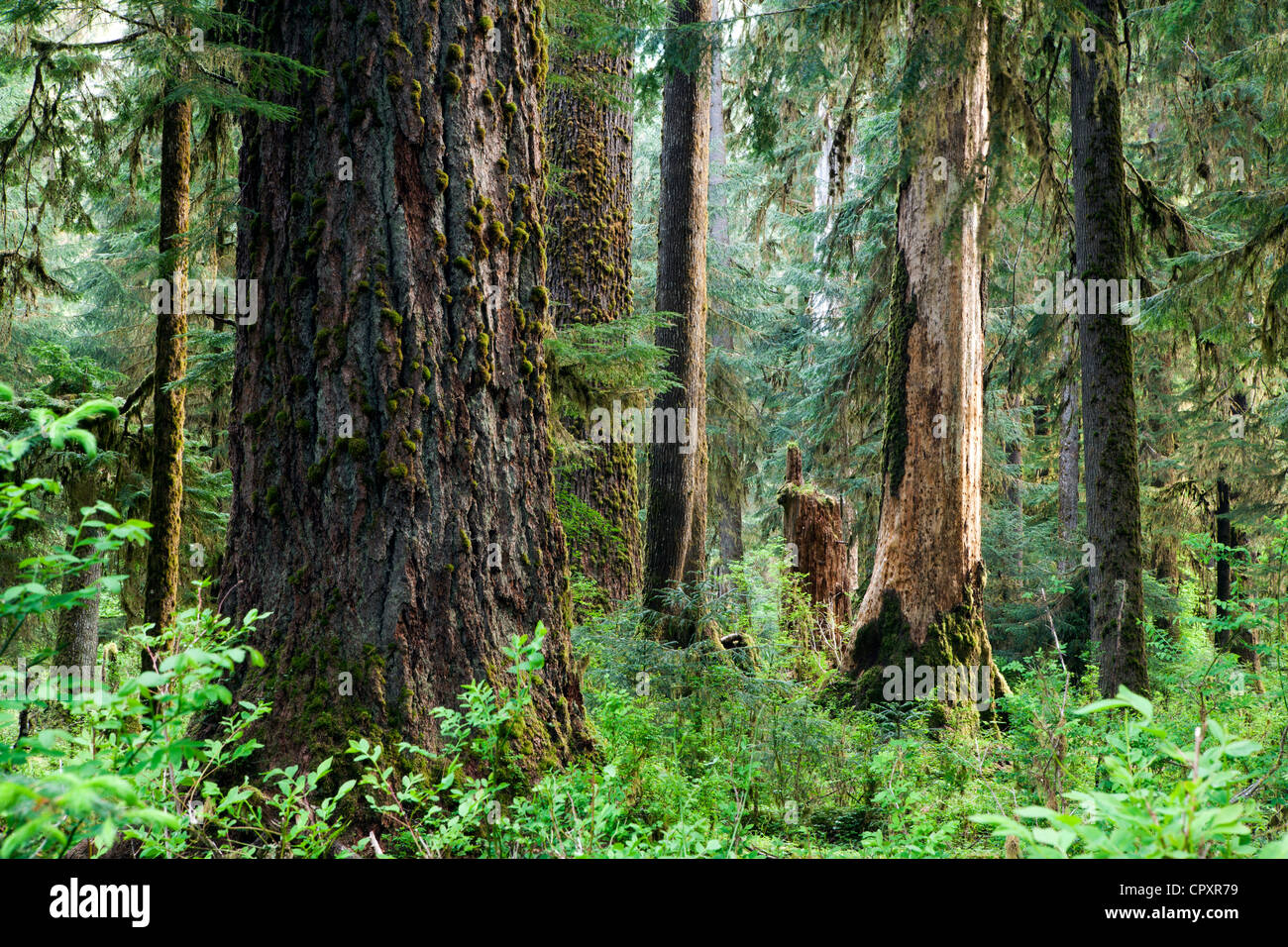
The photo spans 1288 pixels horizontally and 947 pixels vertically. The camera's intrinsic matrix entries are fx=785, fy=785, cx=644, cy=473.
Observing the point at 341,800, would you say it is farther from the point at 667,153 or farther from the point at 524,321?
the point at 667,153

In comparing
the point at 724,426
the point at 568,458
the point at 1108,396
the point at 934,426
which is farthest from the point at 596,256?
the point at 724,426

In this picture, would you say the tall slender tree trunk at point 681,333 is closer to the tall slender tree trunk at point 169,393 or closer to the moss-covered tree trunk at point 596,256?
the moss-covered tree trunk at point 596,256

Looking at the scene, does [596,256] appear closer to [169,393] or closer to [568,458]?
[568,458]

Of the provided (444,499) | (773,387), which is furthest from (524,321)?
(773,387)

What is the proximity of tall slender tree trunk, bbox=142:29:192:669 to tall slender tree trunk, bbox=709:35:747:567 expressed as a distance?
986 centimetres

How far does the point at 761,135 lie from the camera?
8.20 m

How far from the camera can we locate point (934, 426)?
750 cm

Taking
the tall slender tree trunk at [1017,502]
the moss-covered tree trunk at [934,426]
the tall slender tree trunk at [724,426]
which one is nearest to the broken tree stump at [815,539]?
the moss-covered tree trunk at [934,426]

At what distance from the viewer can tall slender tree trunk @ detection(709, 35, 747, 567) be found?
15730mm

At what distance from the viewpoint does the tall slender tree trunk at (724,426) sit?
15.7 metres

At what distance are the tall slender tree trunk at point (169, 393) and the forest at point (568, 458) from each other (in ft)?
0.11

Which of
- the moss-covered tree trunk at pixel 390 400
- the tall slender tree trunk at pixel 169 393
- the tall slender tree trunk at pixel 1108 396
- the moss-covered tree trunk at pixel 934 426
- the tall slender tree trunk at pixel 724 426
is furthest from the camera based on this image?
the tall slender tree trunk at pixel 724 426

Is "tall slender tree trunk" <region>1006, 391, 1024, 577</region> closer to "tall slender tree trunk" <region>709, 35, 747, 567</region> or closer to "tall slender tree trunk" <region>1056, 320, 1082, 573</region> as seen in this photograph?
"tall slender tree trunk" <region>1056, 320, 1082, 573</region>
